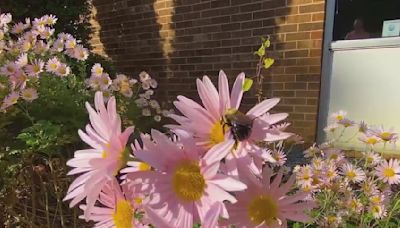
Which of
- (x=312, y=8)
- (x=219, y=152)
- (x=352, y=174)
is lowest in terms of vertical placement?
(x=352, y=174)

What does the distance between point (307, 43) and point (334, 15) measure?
357 millimetres

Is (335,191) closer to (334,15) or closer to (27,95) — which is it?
(27,95)

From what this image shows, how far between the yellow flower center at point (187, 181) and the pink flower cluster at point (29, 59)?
1.38 meters

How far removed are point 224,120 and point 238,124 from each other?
4 centimetres

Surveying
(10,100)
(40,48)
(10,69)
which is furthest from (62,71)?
(10,100)

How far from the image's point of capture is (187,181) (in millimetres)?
719

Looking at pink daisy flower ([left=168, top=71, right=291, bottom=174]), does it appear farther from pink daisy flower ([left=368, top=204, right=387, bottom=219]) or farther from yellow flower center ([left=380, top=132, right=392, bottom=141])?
pink daisy flower ([left=368, top=204, right=387, bottom=219])

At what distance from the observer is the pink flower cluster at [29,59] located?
79.9 inches

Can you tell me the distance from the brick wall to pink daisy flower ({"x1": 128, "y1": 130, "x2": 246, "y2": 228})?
3737 millimetres

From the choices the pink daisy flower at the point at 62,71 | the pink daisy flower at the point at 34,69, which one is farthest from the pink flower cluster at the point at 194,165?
the pink daisy flower at the point at 62,71

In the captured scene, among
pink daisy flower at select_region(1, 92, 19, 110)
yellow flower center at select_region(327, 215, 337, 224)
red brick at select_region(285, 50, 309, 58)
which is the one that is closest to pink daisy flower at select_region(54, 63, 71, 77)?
pink daisy flower at select_region(1, 92, 19, 110)

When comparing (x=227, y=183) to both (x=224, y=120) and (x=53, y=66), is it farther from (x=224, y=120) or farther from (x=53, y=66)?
(x=53, y=66)

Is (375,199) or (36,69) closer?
(375,199)

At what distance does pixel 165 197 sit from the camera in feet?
2.35
